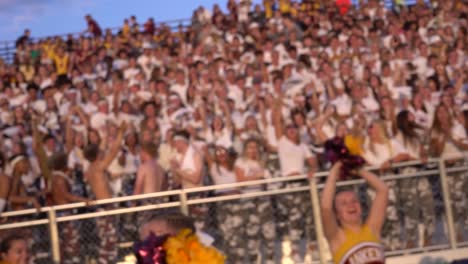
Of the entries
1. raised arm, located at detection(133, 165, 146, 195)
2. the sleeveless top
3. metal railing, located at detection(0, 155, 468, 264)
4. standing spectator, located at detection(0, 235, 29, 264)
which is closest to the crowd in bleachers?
raised arm, located at detection(133, 165, 146, 195)

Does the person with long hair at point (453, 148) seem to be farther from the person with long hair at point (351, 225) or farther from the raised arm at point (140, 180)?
the person with long hair at point (351, 225)

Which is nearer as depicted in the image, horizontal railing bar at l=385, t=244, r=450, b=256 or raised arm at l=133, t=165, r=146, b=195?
raised arm at l=133, t=165, r=146, b=195

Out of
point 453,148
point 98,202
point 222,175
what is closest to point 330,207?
point 98,202

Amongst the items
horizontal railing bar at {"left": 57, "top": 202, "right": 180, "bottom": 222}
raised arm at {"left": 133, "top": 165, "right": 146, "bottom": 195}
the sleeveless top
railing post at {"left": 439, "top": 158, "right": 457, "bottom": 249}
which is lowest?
the sleeveless top

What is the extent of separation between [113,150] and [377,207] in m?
5.99

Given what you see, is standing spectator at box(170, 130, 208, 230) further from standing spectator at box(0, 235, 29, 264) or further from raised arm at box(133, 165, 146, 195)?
standing spectator at box(0, 235, 29, 264)

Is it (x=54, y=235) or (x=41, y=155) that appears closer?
(x=54, y=235)

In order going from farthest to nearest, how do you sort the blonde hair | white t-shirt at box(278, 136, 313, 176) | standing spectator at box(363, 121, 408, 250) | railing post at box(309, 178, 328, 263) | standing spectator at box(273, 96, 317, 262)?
the blonde hair < white t-shirt at box(278, 136, 313, 176) < standing spectator at box(363, 121, 408, 250) < standing spectator at box(273, 96, 317, 262) < railing post at box(309, 178, 328, 263)

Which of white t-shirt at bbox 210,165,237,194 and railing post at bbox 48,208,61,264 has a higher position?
white t-shirt at bbox 210,165,237,194

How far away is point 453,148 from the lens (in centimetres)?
1226

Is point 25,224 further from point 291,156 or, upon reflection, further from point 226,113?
point 226,113

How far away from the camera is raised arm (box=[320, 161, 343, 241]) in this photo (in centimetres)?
652

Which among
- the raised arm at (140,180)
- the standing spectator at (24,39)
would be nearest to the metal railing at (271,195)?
the raised arm at (140,180)

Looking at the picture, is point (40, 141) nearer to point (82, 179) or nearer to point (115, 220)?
→ point (82, 179)
